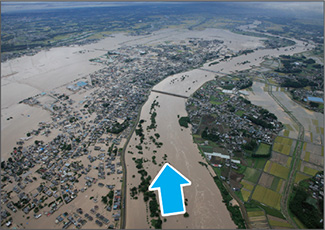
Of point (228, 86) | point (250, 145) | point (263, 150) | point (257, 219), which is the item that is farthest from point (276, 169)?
point (228, 86)

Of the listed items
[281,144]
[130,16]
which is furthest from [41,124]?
[130,16]

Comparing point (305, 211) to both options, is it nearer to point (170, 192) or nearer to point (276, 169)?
point (276, 169)

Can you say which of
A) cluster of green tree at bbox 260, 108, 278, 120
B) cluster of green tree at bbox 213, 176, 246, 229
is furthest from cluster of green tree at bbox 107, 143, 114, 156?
cluster of green tree at bbox 260, 108, 278, 120

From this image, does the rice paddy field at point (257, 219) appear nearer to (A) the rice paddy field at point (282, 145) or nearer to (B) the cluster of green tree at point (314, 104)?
(A) the rice paddy field at point (282, 145)

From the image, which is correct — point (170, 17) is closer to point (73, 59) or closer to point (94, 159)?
point (73, 59)

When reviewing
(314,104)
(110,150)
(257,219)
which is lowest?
(257,219)

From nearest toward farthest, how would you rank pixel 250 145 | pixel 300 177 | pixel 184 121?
pixel 300 177
pixel 250 145
pixel 184 121
